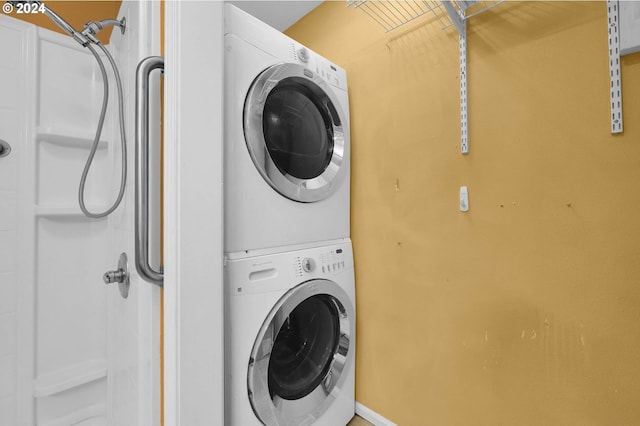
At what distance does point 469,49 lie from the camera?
3.61 feet

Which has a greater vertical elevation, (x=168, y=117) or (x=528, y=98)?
(x=528, y=98)

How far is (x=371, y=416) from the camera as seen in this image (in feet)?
4.55

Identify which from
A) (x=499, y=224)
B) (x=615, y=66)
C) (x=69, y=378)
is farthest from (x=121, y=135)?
(x=615, y=66)

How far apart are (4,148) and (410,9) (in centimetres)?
188

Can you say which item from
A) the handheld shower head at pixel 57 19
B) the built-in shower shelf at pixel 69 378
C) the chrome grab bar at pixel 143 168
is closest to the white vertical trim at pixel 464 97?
the chrome grab bar at pixel 143 168

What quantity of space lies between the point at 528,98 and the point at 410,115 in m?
0.43

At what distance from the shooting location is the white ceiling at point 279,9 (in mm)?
1629

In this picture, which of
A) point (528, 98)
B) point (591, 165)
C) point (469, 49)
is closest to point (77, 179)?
point (469, 49)

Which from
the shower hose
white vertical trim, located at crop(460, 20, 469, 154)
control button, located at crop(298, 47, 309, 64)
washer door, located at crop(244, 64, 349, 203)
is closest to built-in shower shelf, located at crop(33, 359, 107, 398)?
the shower hose

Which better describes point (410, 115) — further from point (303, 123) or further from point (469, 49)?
point (303, 123)

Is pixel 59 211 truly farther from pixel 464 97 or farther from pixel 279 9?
pixel 464 97

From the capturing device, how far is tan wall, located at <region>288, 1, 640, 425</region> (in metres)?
0.84

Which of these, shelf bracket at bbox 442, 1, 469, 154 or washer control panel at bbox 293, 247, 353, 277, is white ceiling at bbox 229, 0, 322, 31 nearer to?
shelf bracket at bbox 442, 1, 469, 154

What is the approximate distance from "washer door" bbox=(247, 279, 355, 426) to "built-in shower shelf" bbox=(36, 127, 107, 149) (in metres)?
1.31
